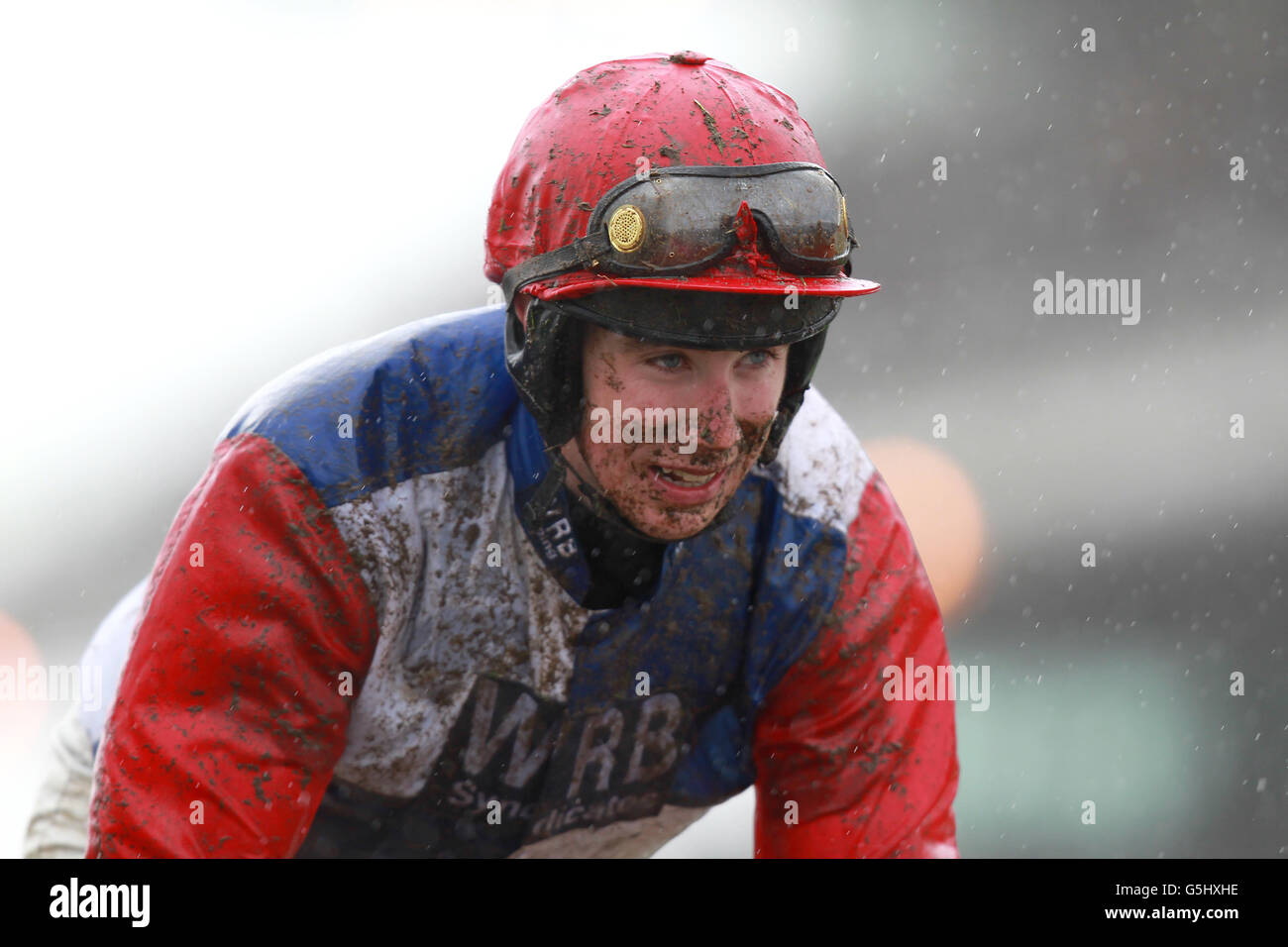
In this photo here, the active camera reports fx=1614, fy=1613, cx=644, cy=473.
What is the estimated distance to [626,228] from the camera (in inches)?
91.8

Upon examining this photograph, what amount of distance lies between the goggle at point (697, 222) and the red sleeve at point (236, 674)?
56cm

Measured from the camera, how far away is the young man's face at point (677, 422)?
2396 mm

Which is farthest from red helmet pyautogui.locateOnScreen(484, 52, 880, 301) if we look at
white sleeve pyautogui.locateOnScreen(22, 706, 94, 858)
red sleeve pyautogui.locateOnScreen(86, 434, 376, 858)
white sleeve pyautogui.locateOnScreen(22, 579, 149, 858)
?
white sleeve pyautogui.locateOnScreen(22, 706, 94, 858)

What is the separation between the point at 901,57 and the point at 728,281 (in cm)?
663

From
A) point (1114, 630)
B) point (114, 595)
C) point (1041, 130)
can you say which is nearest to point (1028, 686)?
point (1114, 630)

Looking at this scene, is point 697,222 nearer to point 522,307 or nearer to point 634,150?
point 634,150

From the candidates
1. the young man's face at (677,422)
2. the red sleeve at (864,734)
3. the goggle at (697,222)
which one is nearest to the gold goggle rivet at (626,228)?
the goggle at (697,222)

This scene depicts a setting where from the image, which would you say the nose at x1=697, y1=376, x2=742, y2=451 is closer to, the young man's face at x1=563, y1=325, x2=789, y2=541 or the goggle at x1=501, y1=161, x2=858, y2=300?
the young man's face at x1=563, y1=325, x2=789, y2=541

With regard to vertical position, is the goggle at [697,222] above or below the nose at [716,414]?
above

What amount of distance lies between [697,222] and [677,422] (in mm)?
297

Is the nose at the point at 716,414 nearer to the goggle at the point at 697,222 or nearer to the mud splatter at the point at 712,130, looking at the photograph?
the goggle at the point at 697,222

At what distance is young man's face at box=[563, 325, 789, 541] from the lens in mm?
2396

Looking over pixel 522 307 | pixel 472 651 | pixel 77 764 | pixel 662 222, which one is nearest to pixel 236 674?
pixel 472 651
